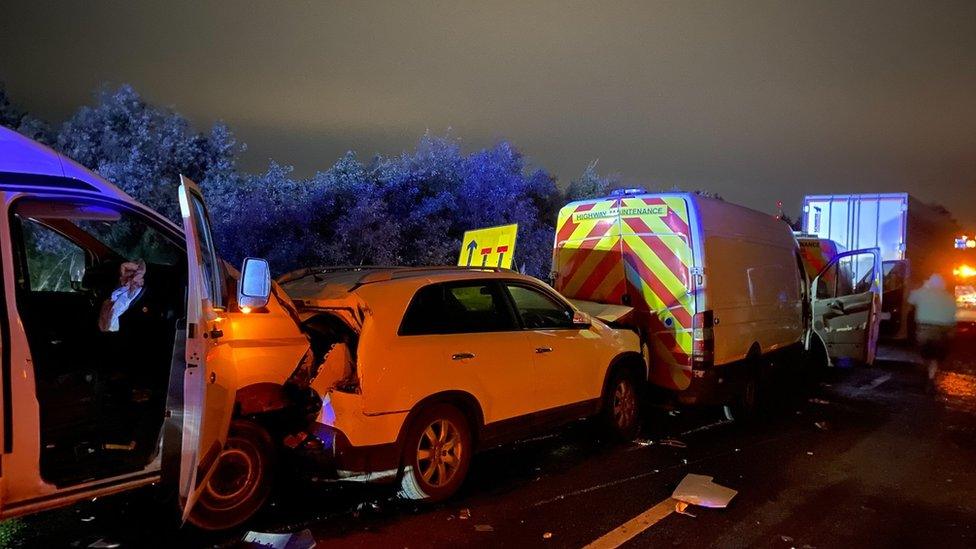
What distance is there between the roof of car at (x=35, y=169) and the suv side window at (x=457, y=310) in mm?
2082

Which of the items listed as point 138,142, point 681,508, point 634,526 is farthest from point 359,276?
point 138,142

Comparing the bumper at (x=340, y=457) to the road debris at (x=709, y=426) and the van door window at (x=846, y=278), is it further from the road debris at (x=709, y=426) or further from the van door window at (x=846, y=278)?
the van door window at (x=846, y=278)

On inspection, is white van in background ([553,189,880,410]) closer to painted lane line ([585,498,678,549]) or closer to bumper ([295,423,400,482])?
painted lane line ([585,498,678,549])

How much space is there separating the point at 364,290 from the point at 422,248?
13439 mm

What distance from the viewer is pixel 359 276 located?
5.11 metres

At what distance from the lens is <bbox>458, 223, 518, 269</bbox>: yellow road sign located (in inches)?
421

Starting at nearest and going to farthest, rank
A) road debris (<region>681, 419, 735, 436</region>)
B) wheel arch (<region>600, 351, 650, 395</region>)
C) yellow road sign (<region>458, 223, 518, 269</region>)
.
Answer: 1. wheel arch (<region>600, 351, 650, 395</region>)
2. road debris (<region>681, 419, 735, 436</region>)
3. yellow road sign (<region>458, 223, 518, 269</region>)

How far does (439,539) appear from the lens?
14.2 feet

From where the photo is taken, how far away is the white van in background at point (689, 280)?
22.8 ft

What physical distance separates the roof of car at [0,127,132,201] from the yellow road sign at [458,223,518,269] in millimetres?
6558

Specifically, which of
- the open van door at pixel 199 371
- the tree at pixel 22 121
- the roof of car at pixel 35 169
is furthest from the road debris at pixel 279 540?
the tree at pixel 22 121

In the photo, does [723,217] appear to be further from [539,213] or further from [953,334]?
[539,213]

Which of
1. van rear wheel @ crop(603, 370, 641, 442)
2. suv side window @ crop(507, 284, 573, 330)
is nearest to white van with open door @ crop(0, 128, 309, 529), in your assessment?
suv side window @ crop(507, 284, 573, 330)

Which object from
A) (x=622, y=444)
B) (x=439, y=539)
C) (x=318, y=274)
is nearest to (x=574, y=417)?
(x=622, y=444)
